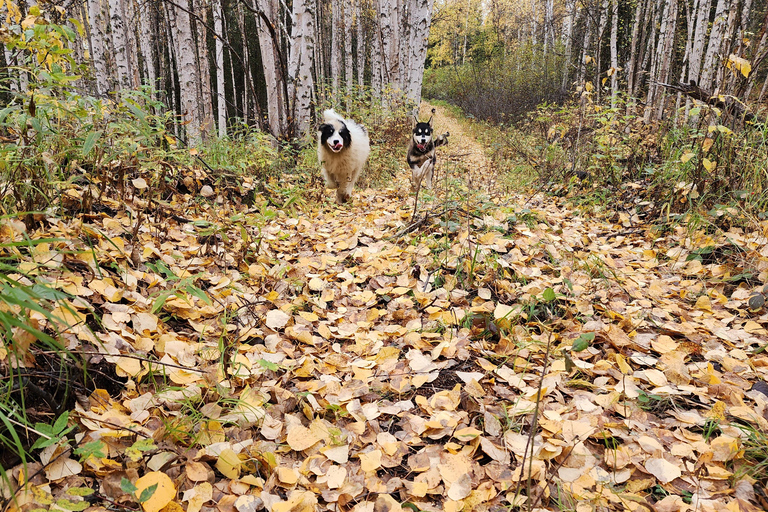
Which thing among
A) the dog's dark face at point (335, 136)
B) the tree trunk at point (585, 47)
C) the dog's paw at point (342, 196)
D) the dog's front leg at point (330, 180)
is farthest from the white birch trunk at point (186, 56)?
the tree trunk at point (585, 47)

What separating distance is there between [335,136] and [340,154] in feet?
0.96

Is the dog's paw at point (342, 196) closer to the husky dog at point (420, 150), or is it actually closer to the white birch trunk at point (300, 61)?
the husky dog at point (420, 150)

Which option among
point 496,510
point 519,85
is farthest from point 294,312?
point 519,85

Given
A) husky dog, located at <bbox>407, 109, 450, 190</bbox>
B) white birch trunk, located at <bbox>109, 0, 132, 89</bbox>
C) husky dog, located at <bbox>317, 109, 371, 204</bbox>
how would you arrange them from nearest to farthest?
husky dog, located at <bbox>317, 109, 371, 204</bbox>
husky dog, located at <bbox>407, 109, 450, 190</bbox>
white birch trunk, located at <bbox>109, 0, 132, 89</bbox>

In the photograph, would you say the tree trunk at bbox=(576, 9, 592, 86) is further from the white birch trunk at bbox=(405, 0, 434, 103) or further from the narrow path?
the narrow path

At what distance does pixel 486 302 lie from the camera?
2537 millimetres

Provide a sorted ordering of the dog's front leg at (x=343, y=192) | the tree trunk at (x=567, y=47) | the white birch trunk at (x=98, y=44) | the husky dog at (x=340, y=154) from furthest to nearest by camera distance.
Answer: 1. the tree trunk at (x=567, y=47)
2. the white birch trunk at (x=98, y=44)
3. the dog's front leg at (x=343, y=192)
4. the husky dog at (x=340, y=154)

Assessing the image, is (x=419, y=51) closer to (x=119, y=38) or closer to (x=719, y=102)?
(x=119, y=38)

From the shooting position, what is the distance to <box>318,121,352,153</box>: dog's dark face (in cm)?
526

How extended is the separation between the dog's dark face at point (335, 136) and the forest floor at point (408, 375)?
7.83ft

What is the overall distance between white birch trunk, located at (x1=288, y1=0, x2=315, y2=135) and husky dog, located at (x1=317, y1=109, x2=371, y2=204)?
4.26 feet

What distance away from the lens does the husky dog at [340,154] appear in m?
5.37

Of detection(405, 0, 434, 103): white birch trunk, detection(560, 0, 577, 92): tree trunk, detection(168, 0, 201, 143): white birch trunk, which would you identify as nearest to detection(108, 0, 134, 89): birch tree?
detection(168, 0, 201, 143): white birch trunk

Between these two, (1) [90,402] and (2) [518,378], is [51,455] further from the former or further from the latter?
(2) [518,378]
